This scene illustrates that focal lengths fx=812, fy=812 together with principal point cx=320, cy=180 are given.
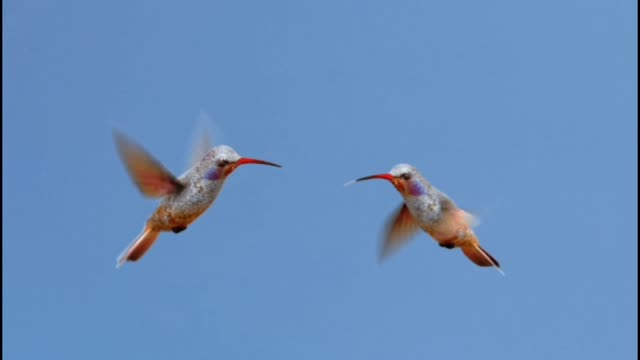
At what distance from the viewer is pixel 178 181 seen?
3238 mm

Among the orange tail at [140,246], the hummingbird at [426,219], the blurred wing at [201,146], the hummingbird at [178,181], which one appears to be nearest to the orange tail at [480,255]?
the hummingbird at [426,219]

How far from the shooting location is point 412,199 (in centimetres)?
330

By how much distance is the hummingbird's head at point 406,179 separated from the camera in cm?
323

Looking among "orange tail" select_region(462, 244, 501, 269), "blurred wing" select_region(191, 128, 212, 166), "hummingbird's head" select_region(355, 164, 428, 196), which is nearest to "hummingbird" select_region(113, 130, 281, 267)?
"blurred wing" select_region(191, 128, 212, 166)

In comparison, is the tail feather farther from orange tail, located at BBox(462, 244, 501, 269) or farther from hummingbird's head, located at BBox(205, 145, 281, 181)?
hummingbird's head, located at BBox(205, 145, 281, 181)

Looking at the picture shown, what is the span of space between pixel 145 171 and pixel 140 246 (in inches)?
14.7

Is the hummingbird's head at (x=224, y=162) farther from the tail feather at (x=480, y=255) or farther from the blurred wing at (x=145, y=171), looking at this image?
the tail feather at (x=480, y=255)

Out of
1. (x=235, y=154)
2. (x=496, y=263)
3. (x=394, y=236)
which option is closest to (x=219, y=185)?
(x=235, y=154)

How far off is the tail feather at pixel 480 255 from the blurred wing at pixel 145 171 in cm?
129

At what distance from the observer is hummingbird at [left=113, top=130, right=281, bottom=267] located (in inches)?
123

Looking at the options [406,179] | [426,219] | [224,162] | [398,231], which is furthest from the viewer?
[398,231]

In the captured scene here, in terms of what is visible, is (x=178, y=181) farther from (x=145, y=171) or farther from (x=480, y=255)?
(x=480, y=255)

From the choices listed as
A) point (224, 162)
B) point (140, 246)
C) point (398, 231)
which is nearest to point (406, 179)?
point (398, 231)

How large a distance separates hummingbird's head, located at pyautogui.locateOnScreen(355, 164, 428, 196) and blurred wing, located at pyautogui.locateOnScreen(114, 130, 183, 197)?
2.74 feet
